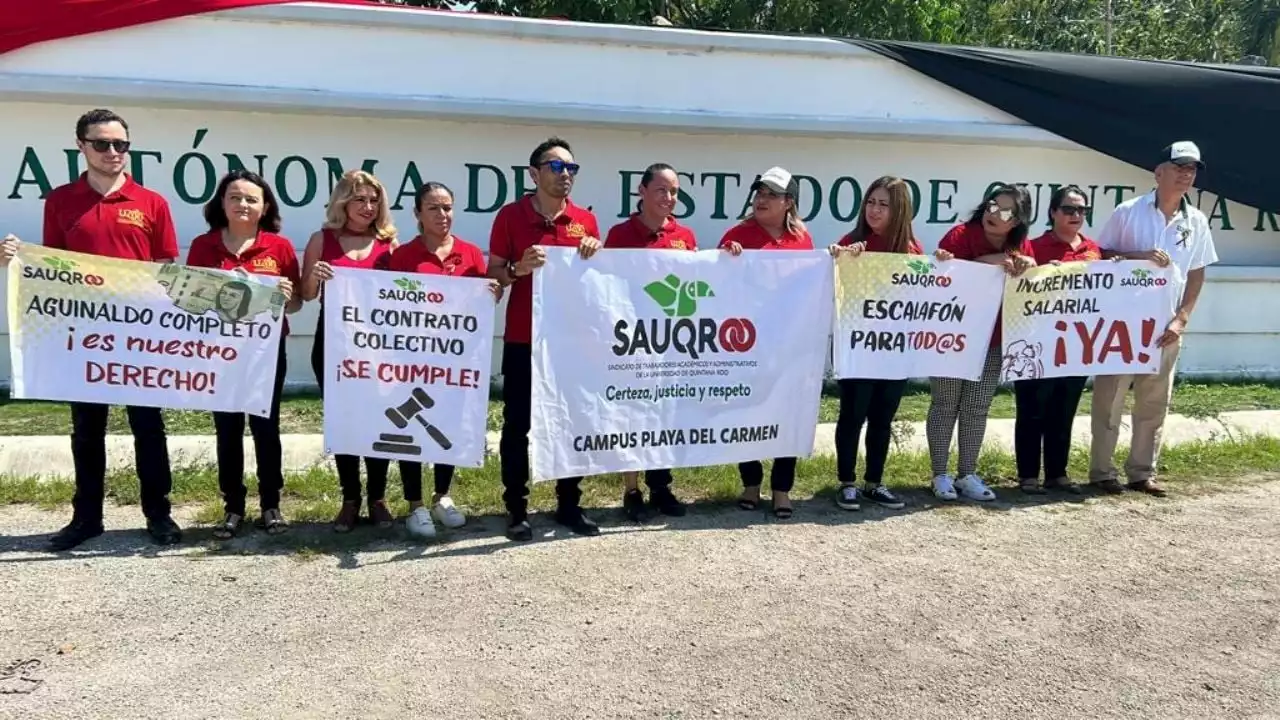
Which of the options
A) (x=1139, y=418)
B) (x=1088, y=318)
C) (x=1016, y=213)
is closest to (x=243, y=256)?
(x=1016, y=213)

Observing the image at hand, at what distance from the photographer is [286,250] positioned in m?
4.68

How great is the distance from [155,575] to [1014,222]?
4780mm

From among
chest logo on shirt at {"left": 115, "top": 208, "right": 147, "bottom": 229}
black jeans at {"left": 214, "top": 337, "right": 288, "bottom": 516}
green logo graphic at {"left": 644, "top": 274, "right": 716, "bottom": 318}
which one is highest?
chest logo on shirt at {"left": 115, "top": 208, "right": 147, "bottom": 229}

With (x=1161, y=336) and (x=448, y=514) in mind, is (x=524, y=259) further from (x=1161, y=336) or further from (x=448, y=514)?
(x=1161, y=336)

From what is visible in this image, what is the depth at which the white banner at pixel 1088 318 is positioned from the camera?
553cm

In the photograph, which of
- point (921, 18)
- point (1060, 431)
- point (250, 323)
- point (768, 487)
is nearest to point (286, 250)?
point (250, 323)

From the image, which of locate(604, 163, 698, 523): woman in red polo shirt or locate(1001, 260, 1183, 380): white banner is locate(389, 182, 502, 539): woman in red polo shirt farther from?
locate(1001, 260, 1183, 380): white banner

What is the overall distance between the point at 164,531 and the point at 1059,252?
5168 millimetres

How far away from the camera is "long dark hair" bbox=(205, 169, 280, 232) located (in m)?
4.46

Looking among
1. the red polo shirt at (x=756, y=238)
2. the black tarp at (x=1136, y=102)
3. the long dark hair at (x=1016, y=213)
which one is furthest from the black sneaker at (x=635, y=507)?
the black tarp at (x=1136, y=102)

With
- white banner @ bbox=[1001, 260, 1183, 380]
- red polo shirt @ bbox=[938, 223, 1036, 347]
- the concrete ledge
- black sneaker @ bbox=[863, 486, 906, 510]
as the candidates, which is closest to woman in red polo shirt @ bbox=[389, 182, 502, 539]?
the concrete ledge

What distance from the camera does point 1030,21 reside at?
31516 millimetres

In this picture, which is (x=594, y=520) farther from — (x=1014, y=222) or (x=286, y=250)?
(x=1014, y=222)

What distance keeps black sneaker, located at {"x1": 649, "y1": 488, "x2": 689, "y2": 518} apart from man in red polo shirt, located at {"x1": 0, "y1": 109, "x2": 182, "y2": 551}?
242 cm
